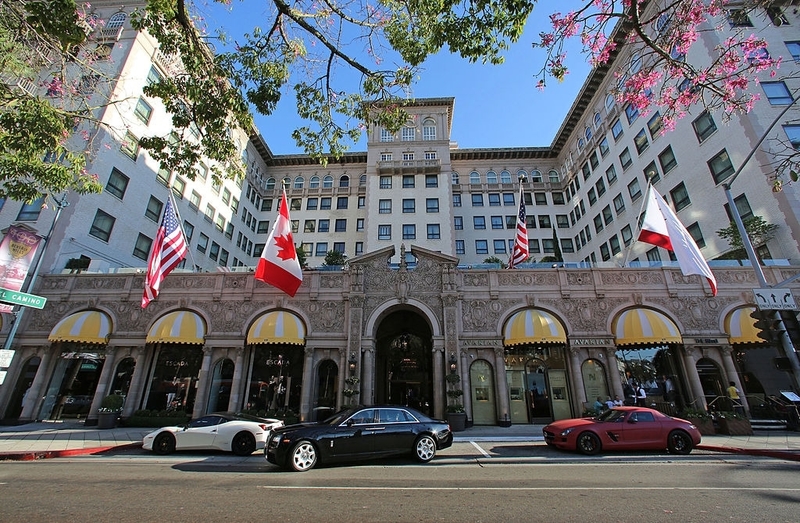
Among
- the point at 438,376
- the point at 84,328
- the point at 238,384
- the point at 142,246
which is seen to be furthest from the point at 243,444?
the point at 142,246

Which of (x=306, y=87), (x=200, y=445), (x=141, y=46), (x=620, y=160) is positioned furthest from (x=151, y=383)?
(x=620, y=160)

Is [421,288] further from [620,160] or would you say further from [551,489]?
[620,160]

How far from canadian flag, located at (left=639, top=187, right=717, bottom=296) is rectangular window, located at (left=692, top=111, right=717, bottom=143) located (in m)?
13.3

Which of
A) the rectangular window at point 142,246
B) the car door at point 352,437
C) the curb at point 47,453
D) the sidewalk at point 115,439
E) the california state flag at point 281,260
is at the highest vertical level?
the rectangular window at point 142,246

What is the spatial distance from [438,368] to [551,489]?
1296 cm

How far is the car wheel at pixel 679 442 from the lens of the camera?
12.1 metres

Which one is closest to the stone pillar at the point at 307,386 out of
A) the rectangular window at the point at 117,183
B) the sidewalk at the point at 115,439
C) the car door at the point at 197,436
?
the sidewalk at the point at 115,439

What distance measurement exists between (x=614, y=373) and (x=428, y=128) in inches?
1384

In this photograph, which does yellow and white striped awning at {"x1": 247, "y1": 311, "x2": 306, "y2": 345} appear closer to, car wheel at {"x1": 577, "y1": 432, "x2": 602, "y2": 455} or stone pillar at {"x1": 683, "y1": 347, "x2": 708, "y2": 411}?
car wheel at {"x1": 577, "y1": 432, "x2": 602, "y2": 455}

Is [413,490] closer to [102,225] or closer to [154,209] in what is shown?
[102,225]

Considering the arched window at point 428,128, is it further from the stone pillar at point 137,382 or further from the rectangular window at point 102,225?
the stone pillar at point 137,382

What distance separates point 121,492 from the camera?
7129mm

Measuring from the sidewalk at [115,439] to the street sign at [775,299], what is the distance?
4357mm

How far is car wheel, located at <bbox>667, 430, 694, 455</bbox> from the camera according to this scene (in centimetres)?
1209
